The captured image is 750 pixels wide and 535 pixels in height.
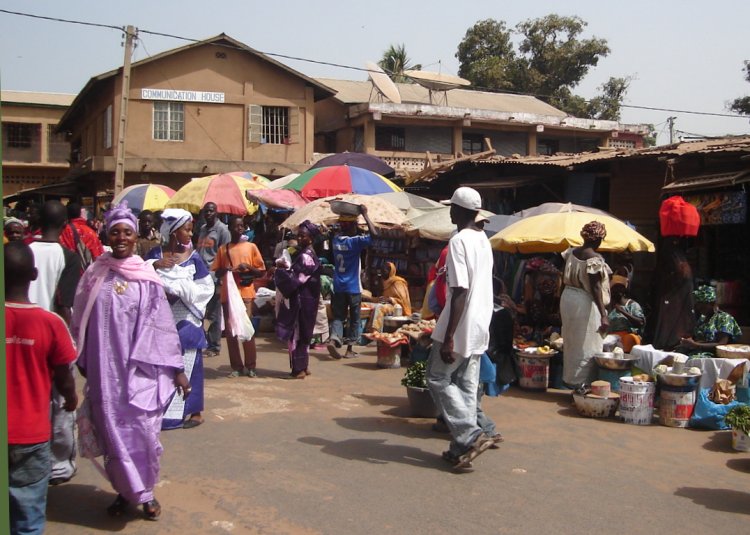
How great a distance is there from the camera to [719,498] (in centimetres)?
530

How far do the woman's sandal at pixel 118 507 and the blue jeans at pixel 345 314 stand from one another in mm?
6327

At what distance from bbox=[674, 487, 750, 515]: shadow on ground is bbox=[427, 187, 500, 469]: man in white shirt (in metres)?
1.47

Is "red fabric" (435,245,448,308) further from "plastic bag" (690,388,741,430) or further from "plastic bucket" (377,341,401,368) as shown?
"plastic bucket" (377,341,401,368)

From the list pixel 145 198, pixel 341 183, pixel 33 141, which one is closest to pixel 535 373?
pixel 341 183

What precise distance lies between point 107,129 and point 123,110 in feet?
24.8

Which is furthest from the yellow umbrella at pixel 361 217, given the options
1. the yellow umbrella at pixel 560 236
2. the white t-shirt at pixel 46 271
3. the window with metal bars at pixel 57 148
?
the window with metal bars at pixel 57 148

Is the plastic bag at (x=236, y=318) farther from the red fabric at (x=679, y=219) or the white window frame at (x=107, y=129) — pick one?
the white window frame at (x=107, y=129)

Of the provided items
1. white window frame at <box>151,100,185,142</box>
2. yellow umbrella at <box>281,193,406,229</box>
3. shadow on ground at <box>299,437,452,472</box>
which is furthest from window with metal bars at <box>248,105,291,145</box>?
shadow on ground at <box>299,437,452,472</box>

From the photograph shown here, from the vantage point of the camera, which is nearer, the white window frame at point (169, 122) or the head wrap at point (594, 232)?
the head wrap at point (594, 232)

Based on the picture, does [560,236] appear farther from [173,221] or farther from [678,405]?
[173,221]

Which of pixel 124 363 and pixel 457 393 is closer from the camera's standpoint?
pixel 124 363

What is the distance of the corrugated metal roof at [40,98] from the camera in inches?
1565

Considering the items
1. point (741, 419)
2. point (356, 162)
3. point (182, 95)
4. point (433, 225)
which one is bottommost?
point (741, 419)

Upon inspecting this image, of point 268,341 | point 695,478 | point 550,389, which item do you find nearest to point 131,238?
point 695,478
